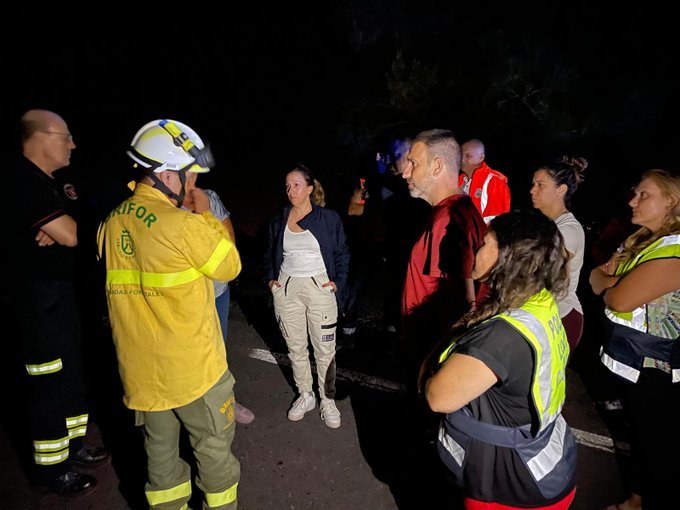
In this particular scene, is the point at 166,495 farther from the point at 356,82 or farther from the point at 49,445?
the point at 356,82

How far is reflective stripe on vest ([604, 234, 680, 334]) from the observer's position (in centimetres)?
261

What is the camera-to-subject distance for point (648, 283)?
8.57ft

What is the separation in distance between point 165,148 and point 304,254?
167 centimetres

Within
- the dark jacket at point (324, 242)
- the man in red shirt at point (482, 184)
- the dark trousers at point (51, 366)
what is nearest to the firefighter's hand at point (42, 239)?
the dark trousers at point (51, 366)

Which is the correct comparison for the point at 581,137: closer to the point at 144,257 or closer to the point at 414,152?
the point at 414,152

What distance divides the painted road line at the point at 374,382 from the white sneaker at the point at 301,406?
2.01 feet

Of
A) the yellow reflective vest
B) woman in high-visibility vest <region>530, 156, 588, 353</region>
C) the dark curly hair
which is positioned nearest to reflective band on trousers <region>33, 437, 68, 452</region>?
the yellow reflective vest

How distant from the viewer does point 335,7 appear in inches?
929

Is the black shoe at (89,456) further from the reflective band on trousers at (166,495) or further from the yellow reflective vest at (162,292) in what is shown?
the yellow reflective vest at (162,292)

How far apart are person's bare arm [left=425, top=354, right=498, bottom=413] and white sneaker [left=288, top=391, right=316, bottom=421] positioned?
2398 millimetres

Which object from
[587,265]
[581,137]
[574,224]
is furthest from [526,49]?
[574,224]

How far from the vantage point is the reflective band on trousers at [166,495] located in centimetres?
262

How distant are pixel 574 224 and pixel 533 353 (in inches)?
85.4

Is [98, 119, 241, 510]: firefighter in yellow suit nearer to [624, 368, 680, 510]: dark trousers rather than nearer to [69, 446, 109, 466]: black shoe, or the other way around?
[69, 446, 109, 466]: black shoe
